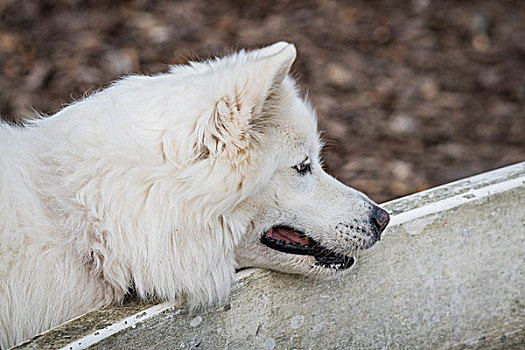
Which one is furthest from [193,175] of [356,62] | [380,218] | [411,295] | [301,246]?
[356,62]

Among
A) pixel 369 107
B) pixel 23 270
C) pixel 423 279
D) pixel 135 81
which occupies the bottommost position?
pixel 369 107

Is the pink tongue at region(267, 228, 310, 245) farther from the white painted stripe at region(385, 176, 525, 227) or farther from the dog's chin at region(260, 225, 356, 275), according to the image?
the white painted stripe at region(385, 176, 525, 227)

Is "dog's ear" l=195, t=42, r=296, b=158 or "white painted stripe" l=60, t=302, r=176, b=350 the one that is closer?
"white painted stripe" l=60, t=302, r=176, b=350

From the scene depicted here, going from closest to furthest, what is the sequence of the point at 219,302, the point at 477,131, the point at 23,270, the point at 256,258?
the point at 23,270 < the point at 219,302 < the point at 256,258 < the point at 477,131

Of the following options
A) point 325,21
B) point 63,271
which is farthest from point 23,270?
point 325,21

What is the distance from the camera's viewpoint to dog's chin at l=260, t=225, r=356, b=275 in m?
2.55

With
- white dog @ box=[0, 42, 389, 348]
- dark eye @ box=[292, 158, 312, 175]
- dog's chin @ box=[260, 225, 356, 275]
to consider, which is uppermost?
white dog @ box=[0, 42, 389, 348]

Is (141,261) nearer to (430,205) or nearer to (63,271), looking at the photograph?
(63,271)

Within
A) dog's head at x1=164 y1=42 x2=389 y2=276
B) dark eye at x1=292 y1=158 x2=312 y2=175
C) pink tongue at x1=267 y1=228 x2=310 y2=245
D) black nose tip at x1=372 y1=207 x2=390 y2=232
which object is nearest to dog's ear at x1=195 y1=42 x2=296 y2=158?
dog's head at x1=164 y1=42 x2=389 y2=276

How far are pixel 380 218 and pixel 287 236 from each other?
1.21 ft

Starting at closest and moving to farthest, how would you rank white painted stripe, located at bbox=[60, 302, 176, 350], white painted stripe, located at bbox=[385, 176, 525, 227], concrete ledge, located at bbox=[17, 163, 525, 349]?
1. white painted stripe, located at bbox=[60, 302, 176, 350]
2. concrete ledge, located at bbox=[17, 163, 525, 349]
3. white painted stripe, located at bbox=[385, 176, 525, 227]

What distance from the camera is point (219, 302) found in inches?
93.0

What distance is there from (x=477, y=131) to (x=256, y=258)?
12.8 feet

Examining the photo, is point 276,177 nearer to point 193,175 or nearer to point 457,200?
point 193,175
